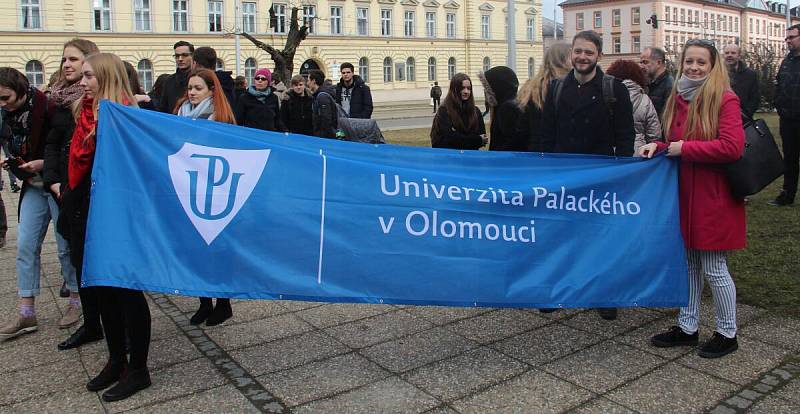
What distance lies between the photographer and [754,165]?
430 centimetres

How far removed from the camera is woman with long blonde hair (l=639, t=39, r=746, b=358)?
426 centimetres

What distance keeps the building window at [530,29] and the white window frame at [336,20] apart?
19.9 meters

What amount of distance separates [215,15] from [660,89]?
4994cm

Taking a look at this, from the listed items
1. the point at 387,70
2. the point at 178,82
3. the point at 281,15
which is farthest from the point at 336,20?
the point at 178,82

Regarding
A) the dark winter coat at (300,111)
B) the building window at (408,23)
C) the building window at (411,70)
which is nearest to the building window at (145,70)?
the building window at (411,70)

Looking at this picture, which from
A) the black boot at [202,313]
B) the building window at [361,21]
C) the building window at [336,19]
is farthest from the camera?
the building window at [361,21]

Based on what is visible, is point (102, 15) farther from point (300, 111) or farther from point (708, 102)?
point (708, 102)

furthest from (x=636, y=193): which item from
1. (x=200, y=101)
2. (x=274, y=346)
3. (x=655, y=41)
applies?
(x=655, y=41)

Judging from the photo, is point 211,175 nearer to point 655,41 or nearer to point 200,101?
point 200,101

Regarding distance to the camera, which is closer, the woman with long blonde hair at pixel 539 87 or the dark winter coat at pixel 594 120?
the dark winter coat at pixel 594 120

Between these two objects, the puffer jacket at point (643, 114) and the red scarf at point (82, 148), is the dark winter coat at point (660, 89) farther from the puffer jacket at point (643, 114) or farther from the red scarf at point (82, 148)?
the red scarf at point (82, 148)

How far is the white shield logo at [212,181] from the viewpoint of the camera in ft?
13.0

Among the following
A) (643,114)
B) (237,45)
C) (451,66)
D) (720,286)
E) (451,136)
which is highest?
(451,66)

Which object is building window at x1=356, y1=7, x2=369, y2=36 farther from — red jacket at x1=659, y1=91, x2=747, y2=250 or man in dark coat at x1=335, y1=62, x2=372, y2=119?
red jacket at x1=659, y1=91, x2=747, y2=250
